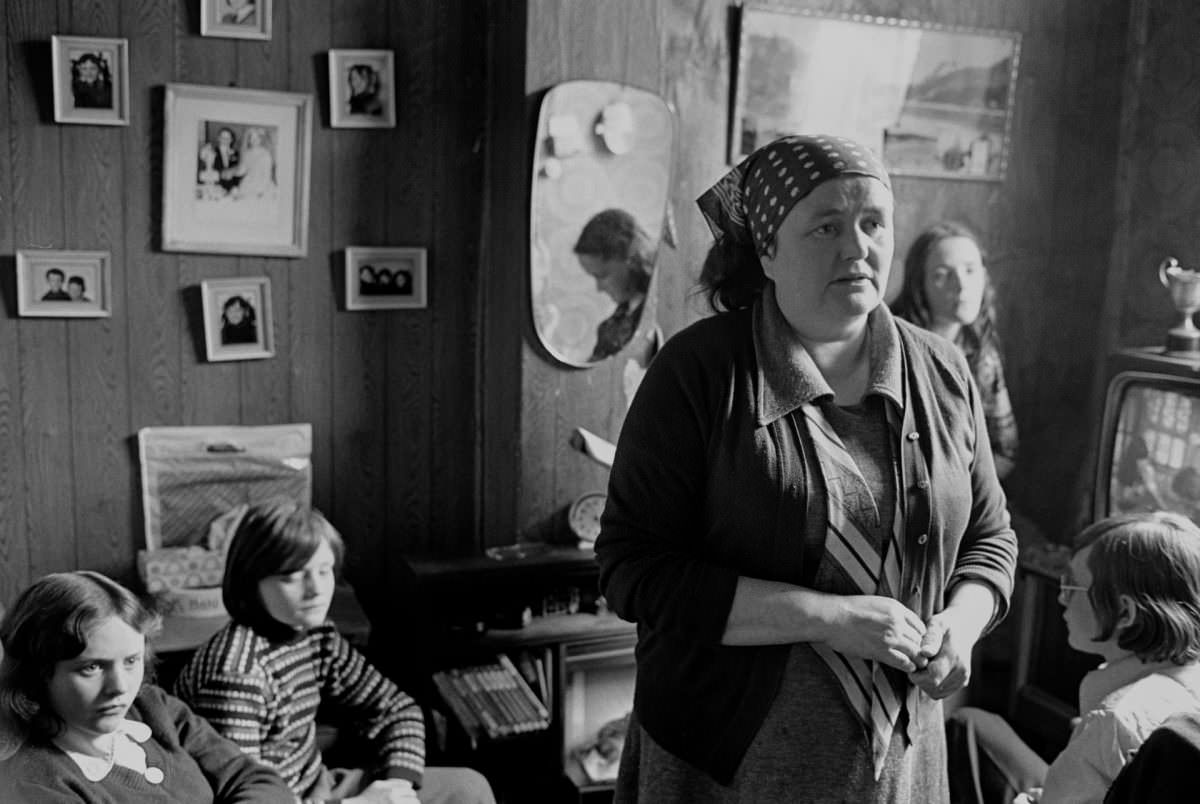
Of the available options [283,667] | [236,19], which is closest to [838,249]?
[283,667]

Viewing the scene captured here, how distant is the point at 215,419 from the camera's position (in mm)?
2898

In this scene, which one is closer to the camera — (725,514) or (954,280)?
(725,514)

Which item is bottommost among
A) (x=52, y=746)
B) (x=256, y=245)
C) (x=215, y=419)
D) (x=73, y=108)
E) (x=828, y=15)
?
(x=52, y=746)

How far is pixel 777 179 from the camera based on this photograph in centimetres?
150

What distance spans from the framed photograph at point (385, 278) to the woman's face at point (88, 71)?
66cm

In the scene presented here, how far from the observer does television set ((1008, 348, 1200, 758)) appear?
276 cm

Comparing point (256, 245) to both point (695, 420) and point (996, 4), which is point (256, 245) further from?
point (996, 4)

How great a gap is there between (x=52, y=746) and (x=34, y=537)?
122 centimetres

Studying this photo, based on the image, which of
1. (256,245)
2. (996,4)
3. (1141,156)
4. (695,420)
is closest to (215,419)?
(256,245)

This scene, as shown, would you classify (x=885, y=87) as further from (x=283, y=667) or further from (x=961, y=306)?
(x=283, y=667)

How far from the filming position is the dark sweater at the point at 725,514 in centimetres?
145

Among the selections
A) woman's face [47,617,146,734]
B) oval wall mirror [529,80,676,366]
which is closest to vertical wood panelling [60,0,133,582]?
oval wall mirror [529,80,676,366]

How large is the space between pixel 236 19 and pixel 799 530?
198 centimetres

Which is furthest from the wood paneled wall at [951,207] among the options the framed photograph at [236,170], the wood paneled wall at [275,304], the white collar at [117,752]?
the white collar at [117,752]
